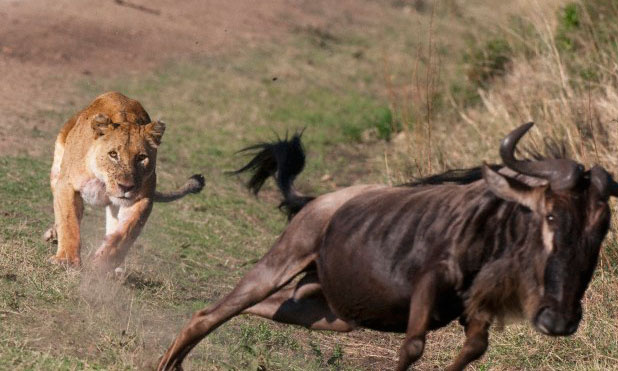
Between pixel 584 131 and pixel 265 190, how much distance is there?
295 centimetres

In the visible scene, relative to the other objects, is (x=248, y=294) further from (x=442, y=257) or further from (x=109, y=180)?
(x=109, y=180)

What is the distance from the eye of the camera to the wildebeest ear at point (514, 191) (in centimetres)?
443

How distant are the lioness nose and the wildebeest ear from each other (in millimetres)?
2978

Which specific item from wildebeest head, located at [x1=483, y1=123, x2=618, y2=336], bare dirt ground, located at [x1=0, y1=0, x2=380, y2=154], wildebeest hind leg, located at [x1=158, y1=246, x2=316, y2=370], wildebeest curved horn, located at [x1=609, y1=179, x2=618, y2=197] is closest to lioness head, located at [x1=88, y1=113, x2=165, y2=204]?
wildebeest hind leg, located at [x1=158, y1=246, x2=316, y2=370]

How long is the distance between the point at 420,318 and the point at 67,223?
114 inches

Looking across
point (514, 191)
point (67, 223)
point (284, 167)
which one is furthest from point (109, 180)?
point (514, 191)

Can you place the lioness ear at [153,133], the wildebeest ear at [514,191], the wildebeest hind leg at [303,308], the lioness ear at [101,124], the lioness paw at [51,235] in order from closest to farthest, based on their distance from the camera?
the wildebeest ear at [514,191] < the wildebeest hind leg at [303,308] < the lioness ear at [101,124] < the lioness ear at [153,133] < the lioness paw at [51,235]

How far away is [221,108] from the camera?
40.9 ft

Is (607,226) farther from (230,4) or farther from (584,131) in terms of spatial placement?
(230,4)

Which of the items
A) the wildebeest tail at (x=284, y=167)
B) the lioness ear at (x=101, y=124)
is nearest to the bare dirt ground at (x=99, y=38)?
the lioness ear at (x=101, y=124)

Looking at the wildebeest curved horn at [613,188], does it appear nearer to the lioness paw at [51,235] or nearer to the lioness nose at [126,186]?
the lioness nose at [126,186]

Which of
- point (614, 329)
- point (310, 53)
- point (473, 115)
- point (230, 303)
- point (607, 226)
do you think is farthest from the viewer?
point (310, 53)

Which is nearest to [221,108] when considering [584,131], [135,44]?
[135,44]

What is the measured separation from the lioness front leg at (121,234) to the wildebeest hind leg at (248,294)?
1413 millimetres
